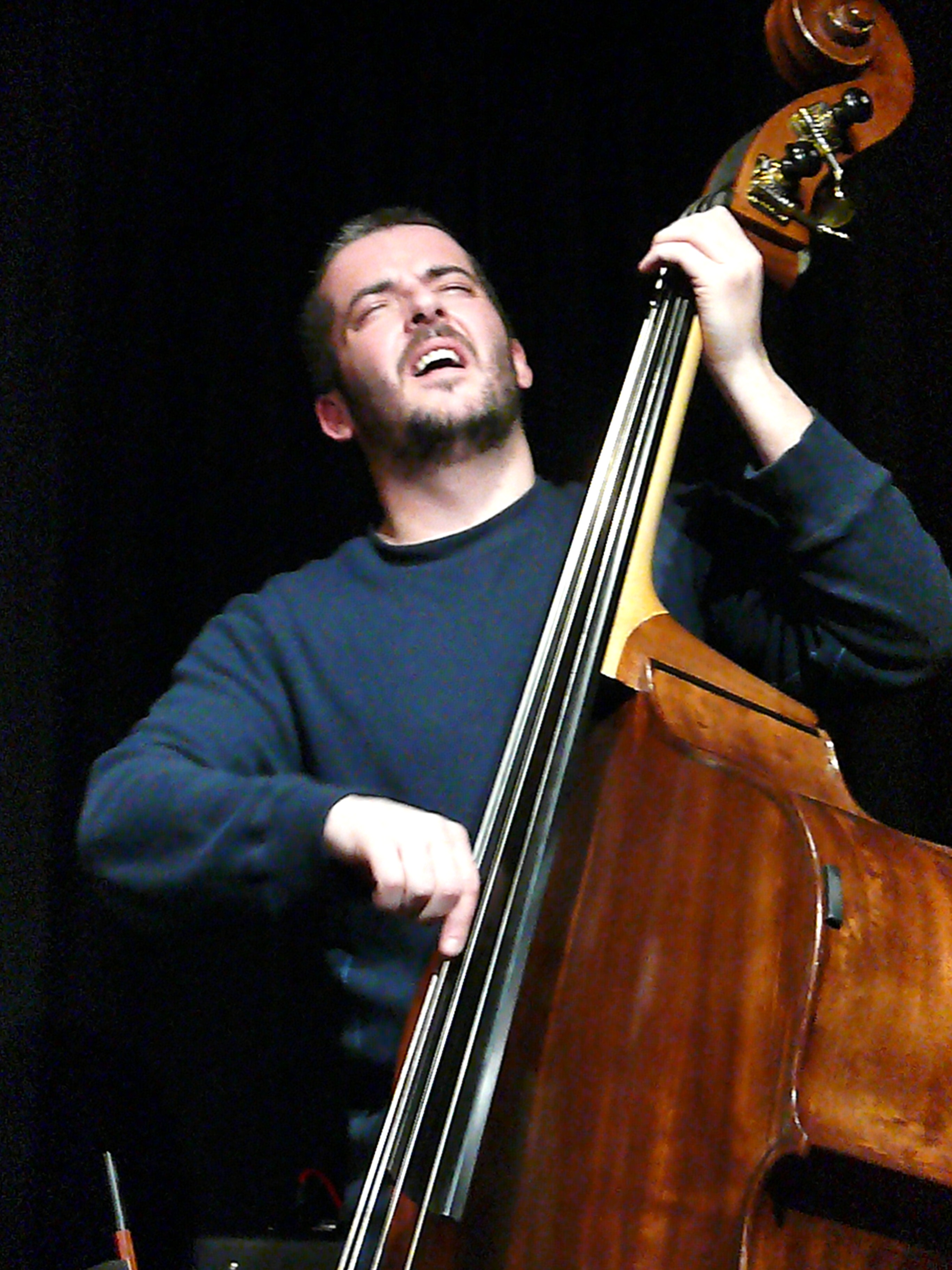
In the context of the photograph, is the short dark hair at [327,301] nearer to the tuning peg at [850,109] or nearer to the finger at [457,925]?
the tuning peg at [850,109]

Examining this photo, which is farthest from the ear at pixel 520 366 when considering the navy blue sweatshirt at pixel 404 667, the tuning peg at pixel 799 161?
the tuning peg at pixel 799 161

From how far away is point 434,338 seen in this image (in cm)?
128

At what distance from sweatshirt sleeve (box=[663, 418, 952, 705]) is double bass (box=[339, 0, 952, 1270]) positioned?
0.15m

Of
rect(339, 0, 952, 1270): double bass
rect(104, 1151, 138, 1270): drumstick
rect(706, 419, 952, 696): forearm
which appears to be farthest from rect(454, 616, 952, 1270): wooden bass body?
rect(104, 1151, 138, 1270): drumstick

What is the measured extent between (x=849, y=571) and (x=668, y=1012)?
0.38 metres

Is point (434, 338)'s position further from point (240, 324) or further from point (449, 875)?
point (449, 875)

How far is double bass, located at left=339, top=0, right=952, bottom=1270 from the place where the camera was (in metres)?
0.68

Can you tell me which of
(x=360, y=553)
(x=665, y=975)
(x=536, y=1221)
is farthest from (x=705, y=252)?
(x=536, y=1221)

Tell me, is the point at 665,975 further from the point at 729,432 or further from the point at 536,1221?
the point at 729,432

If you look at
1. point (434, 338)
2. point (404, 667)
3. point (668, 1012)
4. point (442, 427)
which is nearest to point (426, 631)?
point (404, 667)

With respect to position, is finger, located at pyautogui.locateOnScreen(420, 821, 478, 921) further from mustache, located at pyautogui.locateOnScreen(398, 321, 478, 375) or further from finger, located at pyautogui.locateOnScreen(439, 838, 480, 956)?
mustache, located at pyautogui.locateOnScreen(398, 321, 478, 375)

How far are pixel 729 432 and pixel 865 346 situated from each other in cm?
18

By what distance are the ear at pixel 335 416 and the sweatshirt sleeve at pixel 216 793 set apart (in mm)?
A: 324

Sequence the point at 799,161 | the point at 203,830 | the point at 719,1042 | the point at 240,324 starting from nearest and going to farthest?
the point at 719,1042 → the point at 203,830 → the point at 799,161 → the point at 240,324
